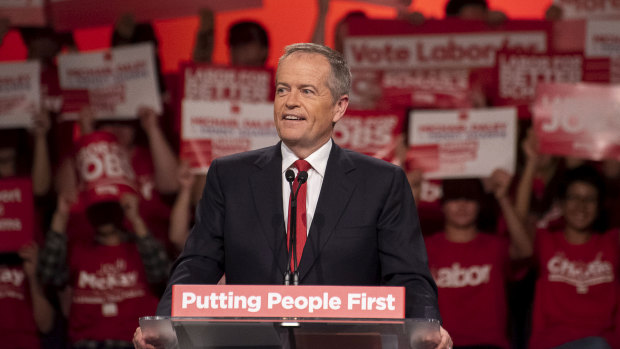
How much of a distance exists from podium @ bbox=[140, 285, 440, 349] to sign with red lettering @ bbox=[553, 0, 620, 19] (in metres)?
3.70

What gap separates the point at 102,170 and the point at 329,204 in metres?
2.39

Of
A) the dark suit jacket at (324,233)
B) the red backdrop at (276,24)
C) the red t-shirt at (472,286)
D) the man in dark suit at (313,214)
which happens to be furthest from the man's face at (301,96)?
the red backdrop at (276,24)

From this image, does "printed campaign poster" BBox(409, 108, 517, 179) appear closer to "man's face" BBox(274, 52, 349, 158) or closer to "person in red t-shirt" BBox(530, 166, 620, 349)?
"person in red t-shirt" BBox(530, 166, 620, 349)

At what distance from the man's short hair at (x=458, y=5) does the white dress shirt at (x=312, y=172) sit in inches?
126

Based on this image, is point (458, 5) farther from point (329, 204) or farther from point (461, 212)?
point (329, 204)

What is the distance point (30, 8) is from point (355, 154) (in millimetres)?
3134

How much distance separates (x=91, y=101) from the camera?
4488mm

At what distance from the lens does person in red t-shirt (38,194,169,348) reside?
3990 mm

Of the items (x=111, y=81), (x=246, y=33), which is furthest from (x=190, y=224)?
(x=246, y=33)

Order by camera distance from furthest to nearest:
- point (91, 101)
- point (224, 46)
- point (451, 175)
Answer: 1. point (224, 46)
2. point (91, 101)
3. point (451, 175)

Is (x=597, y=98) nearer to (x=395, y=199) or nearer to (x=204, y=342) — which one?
(x=395, y=199)

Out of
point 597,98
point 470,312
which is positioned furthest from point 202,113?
point 597,98

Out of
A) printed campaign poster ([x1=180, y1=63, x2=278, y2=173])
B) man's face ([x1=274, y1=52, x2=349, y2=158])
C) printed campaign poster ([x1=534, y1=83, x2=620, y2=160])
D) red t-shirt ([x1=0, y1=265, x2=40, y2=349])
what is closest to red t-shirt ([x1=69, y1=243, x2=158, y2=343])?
red t-shirt ([x1=0, y1=265, x2=40, y2=349])

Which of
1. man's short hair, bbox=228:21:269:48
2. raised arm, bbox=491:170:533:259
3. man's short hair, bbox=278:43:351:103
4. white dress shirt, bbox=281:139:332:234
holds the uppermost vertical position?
man's short hair, bbox=228:21:269:48
